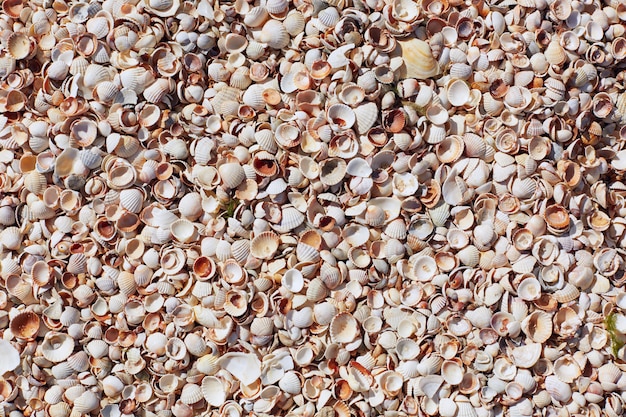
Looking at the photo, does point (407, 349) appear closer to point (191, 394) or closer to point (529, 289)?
point (529, 289)

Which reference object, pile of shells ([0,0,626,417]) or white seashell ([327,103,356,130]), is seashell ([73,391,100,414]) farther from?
white seashell ([327,103,356,130])

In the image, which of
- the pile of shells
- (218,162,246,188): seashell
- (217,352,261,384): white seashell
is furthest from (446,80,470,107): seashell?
(217,352,261,384): white seashell

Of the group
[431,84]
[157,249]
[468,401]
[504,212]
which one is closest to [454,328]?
[468,401]

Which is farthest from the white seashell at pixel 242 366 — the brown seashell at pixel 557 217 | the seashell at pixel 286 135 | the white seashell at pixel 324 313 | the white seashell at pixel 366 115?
the brown seashell at pixel 557 217

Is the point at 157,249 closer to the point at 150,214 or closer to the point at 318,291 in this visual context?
the point at 150,214

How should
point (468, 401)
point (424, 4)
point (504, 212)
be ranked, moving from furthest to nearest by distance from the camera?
point (424, 4), point (504, 212), point (468, 401)

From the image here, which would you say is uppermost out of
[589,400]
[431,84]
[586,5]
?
[586,5]

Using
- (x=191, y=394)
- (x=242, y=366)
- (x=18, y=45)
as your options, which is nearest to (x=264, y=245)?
(x=242, y=366)

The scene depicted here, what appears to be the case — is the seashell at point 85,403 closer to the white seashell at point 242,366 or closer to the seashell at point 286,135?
the white seashell at point 242,366
